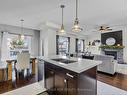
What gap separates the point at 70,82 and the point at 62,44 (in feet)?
21.2

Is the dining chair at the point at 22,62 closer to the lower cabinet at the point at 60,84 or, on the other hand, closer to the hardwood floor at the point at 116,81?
the lower cabinet at the point at 60,84

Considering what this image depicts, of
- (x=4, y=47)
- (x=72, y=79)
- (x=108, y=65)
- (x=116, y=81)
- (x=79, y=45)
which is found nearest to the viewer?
(x=72, y=79)

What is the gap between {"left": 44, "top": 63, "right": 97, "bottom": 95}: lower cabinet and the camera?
1716mm

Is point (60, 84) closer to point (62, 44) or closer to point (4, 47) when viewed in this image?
point (4, 47)

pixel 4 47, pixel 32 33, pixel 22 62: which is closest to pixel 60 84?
pixel 22 62

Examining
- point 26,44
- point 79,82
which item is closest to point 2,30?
point 26,44

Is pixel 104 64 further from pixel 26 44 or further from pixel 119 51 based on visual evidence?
pixel 26 44

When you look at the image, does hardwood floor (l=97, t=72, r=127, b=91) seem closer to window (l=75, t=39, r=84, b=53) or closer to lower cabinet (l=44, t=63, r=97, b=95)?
lower cabinet (l=44, t=63, r=97, b=95)

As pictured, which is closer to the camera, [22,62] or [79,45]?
[22,62]

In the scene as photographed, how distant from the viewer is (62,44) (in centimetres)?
823

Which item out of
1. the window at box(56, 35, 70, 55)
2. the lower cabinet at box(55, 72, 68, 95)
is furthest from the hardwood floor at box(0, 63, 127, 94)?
the window at box(56, 35, 70, 55)

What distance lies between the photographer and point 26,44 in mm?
7145

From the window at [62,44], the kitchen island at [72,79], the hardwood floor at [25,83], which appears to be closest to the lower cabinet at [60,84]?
the kitchen island at [72,79]

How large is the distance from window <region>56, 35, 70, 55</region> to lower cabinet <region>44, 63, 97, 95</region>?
5233mm
